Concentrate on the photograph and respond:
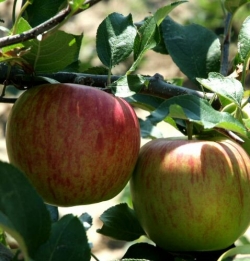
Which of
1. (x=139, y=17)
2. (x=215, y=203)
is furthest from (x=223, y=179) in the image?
(x=139, y=17)

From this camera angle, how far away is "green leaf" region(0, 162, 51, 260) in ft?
1.80

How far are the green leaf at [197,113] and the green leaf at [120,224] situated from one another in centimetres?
23

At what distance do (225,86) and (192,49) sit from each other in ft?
0.83

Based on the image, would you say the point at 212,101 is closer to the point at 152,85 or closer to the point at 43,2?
the point at 152,85

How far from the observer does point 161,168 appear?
2.72 feet

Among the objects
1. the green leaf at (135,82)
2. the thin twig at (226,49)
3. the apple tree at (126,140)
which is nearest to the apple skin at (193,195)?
the apple tree at (126,140)

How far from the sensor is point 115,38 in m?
0.87

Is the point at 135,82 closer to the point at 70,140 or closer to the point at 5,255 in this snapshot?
the point at 70,140

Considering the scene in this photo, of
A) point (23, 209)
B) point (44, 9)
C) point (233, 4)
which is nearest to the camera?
point (23, 209)

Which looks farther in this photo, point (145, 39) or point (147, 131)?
point (147, 131)

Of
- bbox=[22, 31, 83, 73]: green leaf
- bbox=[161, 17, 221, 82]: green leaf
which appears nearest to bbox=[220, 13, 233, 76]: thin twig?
bbox=[161, 17, 221, 82]: green leaf

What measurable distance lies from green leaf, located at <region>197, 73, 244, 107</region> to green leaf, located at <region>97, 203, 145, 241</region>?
0.78 ft

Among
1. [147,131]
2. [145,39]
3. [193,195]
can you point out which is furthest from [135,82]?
[147,131]

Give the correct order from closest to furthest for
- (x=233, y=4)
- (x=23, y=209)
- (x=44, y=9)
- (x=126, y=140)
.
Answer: (x=23, y=209), (x=126, y=140), (x=44, y=9), (x=233, y=4)
